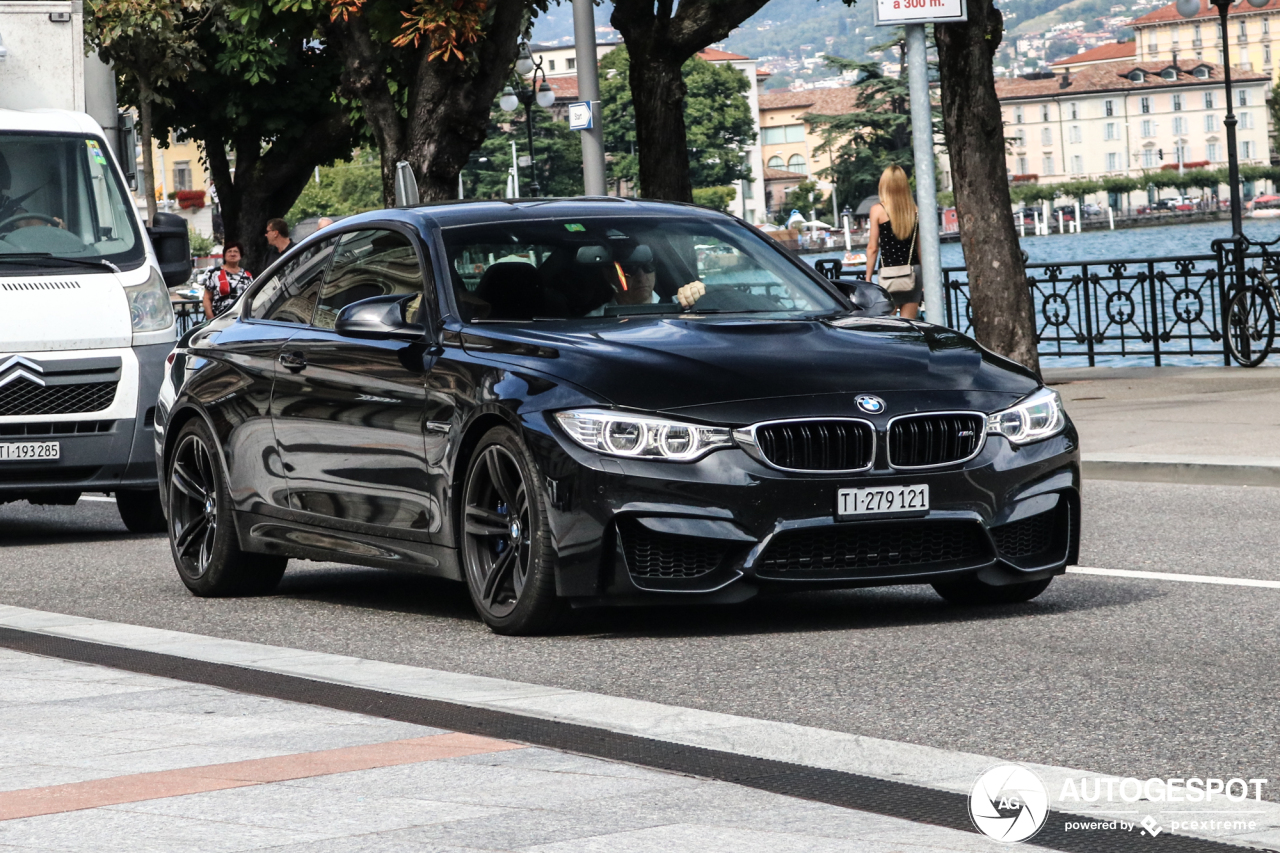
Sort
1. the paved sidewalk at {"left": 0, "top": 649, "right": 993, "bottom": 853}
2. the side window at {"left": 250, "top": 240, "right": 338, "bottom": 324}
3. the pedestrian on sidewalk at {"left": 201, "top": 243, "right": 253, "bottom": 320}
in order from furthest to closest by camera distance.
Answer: the pedestrian on sidewalk at {"left": 201, "top": 243, "right": 253, "bottom": 320}, the side window at {"left": 250, "top": 240, "right": 338, "bottom": 324}, the paved sidewalk at {"left": 0, "top": 649, "right": 993, "bottom": 853}

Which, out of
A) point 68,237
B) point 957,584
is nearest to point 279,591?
point 957,584

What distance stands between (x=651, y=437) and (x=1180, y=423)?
9.49m

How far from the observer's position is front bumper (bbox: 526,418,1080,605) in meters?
7.30

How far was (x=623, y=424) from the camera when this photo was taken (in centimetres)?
732

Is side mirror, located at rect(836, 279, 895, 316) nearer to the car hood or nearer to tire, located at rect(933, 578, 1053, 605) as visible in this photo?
the car hood

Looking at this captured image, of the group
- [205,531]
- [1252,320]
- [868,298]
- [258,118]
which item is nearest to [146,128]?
[258,118]

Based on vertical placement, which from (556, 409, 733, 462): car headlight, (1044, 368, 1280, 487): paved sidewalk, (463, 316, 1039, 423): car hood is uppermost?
(463, 316, 1039, 423): car hood

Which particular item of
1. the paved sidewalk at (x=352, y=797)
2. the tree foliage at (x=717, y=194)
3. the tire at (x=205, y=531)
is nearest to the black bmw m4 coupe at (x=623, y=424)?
the tire at (x=205, y=531)

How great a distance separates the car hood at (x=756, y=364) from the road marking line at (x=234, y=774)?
1.89 meters

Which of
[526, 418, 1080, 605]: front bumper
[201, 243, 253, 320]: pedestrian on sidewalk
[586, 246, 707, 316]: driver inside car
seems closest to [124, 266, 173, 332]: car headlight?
[586, 246, 707, 316]: driver inside car

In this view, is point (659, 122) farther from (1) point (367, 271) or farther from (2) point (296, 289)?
(1) point (367, 271)

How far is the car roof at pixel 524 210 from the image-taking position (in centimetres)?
877

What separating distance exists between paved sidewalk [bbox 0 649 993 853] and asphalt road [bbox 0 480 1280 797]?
3.02 feet

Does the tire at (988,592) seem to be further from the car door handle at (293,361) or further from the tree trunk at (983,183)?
the tree trunk at (983,183)
